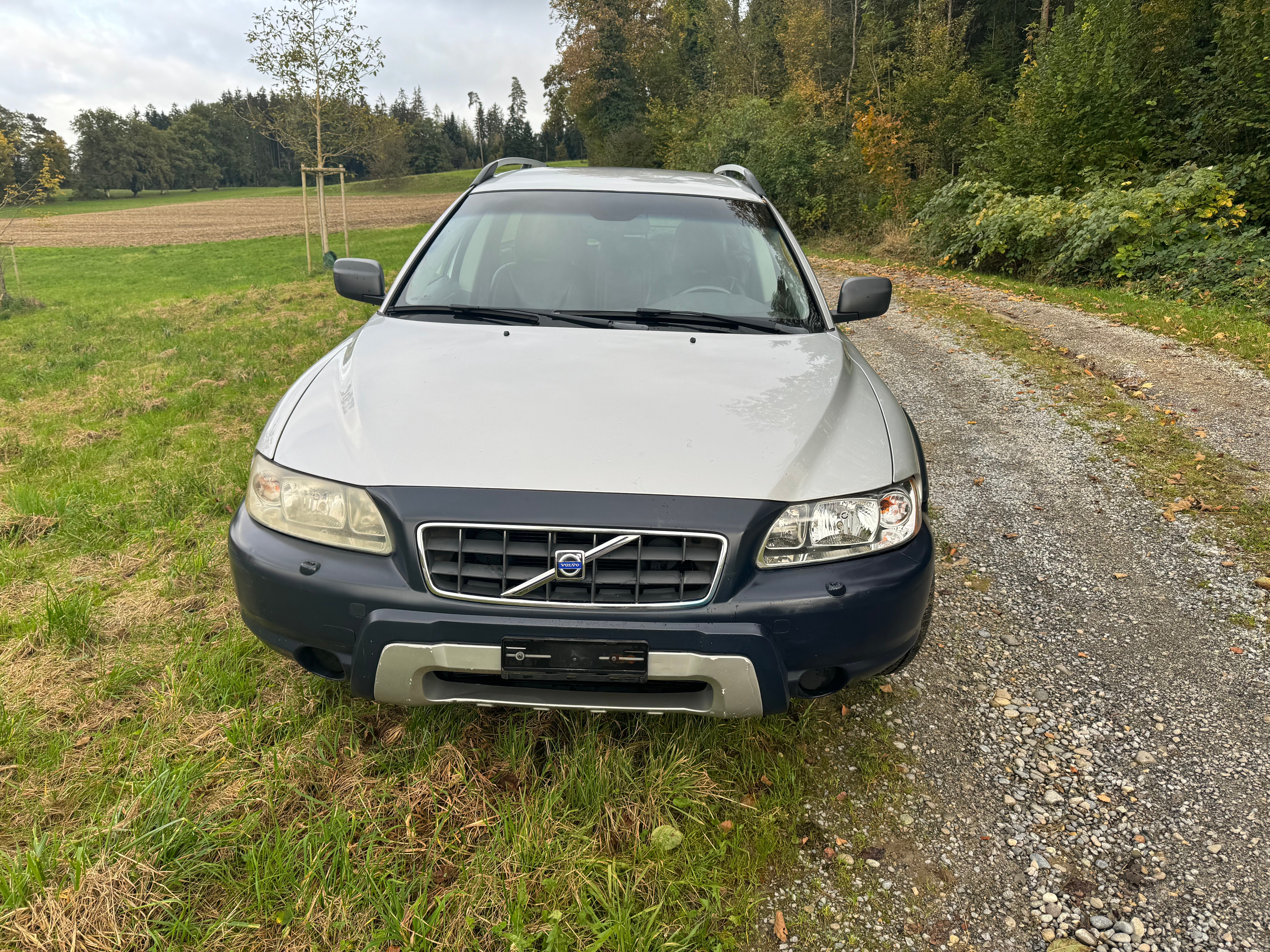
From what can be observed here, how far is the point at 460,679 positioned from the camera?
201cm

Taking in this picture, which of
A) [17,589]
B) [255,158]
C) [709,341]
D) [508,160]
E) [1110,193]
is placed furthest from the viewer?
[255,158]

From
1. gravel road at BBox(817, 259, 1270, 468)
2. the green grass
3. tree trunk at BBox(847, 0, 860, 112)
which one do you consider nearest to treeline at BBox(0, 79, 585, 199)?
the green grass

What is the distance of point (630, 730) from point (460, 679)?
662 millimetres

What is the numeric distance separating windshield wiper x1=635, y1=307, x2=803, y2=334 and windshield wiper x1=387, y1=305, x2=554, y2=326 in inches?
15.1

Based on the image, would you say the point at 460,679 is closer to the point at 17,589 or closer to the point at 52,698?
the point at 52,698

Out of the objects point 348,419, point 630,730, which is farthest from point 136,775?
point 630,730

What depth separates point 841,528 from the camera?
6.60ft

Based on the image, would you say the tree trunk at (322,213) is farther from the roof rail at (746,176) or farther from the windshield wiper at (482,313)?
the windshield wiper at (482,313)

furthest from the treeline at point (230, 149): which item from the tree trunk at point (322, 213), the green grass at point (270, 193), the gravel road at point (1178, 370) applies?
the gravel road at point (1178, 370)

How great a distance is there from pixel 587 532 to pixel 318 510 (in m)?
0.76

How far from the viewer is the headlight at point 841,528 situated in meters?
1.95

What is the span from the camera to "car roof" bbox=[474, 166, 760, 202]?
3461 mm

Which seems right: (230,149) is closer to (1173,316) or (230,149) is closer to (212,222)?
(212,222)

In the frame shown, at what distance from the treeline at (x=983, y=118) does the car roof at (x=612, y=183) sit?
8.22 metres
